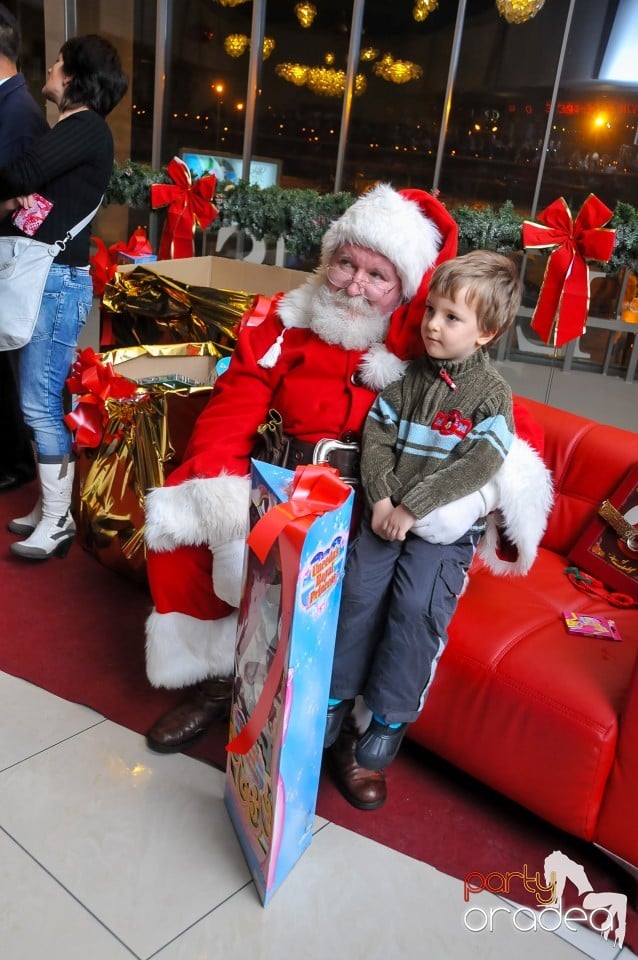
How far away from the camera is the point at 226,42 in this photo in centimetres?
678

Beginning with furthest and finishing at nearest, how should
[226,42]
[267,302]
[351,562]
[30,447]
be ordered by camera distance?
[226,42], [30,447], [267,302], [351,562]

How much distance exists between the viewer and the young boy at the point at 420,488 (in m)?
1.58

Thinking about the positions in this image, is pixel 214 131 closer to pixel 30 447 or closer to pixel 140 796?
pixel 30 447

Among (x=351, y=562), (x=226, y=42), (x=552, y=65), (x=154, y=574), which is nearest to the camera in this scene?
(x=351, y=562)

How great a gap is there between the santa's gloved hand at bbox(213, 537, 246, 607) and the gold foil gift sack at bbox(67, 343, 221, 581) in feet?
2.12

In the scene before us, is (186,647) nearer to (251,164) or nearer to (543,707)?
(543,707)

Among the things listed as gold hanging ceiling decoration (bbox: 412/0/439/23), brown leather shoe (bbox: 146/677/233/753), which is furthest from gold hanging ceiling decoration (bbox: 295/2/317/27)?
brown leather shoe (bbox: 146/677/233/753)

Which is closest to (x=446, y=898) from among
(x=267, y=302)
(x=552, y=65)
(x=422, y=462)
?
(x=422, y=462)

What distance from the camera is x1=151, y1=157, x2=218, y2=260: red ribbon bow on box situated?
2.96 meters

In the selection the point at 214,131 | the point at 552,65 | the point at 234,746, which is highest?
the point at 552,65

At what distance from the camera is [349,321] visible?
1.77 metres

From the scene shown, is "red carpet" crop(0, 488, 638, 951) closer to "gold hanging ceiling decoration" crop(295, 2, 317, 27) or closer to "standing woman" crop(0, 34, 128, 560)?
"standing woman" crop(0, 34, 128, 560)

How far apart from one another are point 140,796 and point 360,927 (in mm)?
551

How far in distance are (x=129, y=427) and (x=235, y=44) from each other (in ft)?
19.1
